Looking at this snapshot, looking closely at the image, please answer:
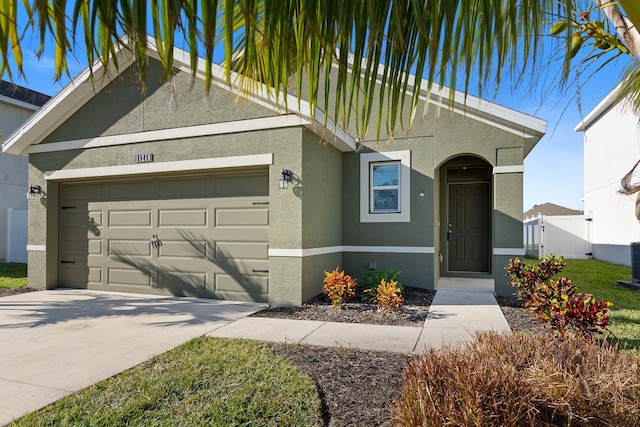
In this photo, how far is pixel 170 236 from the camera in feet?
27.0

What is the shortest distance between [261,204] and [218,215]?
940 mm

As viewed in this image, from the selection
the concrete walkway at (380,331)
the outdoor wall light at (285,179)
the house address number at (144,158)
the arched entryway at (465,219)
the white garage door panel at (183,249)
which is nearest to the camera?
the concrete walkway at (380,331)

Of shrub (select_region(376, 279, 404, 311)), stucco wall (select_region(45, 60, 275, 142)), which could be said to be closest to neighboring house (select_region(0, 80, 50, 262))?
stucco wall (select_region(45, 60, 275, 142))

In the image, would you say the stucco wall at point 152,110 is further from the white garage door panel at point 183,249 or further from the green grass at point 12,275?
the green grass at point 12,275

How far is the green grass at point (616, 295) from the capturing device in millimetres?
5359

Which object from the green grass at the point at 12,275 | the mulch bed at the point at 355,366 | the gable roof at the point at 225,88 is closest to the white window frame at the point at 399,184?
the gable roof at the point at 225,88

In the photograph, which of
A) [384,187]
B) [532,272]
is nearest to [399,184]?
[384,187]

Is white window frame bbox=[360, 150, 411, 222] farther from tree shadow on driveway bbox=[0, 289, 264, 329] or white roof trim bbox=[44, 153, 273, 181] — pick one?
tree shadow on driveway bbox=[0, 289, 264, 329]

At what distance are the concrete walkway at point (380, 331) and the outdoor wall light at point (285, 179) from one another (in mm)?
2204

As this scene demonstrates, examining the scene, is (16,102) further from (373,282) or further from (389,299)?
(389,299)

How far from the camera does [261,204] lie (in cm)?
755

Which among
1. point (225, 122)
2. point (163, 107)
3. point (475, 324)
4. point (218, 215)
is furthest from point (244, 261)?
point (475, 324)

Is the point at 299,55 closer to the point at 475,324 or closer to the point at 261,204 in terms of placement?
the point at 475,324

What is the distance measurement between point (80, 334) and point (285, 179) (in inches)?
146
